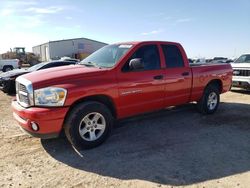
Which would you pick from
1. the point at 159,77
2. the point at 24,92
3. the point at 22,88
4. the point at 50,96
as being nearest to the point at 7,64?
the point at 22,88

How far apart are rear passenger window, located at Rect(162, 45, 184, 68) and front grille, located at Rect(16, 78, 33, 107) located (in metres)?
3.04

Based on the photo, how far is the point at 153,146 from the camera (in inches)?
192

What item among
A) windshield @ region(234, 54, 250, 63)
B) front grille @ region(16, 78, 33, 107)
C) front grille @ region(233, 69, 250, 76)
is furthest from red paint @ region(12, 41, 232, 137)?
windshield @ region(234, 54, 250, 63)

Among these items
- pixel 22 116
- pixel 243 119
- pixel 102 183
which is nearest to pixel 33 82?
pixel 22 116

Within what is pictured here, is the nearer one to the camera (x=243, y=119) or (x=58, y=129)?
(x=58, y=129)

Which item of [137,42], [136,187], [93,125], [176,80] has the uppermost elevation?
[137,42]

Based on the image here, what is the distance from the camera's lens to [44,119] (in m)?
4.16

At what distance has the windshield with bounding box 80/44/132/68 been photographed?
528 centimetres

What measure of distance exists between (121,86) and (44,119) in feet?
5.12

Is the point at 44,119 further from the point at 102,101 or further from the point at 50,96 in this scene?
the point at 102,101

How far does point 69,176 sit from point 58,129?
87cm

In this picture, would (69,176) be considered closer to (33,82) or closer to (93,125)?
(93,125)

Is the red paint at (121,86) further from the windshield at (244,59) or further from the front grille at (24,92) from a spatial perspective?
the windshield at (244,59)

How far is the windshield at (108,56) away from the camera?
5.28 meters
